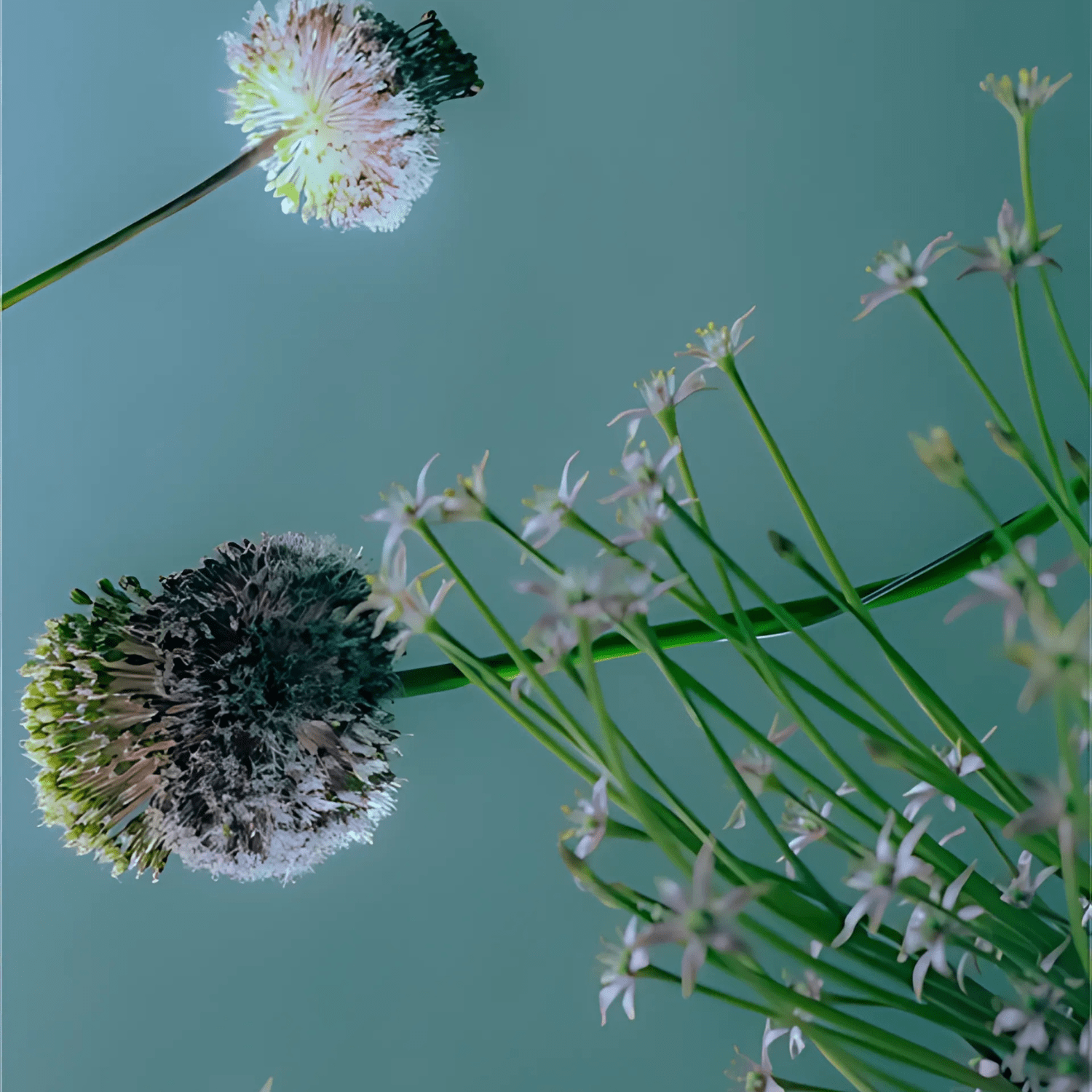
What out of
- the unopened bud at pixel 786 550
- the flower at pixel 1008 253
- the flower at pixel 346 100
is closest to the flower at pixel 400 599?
the unopened bud at pixel 786 550

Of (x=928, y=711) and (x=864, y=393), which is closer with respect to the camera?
(x=928, y=711)

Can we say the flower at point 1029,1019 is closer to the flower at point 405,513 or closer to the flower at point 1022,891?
the flower at point 1022,891

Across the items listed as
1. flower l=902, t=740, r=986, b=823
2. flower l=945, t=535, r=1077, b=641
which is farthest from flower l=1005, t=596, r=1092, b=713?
flower l=902, t=740, r=986, b=823

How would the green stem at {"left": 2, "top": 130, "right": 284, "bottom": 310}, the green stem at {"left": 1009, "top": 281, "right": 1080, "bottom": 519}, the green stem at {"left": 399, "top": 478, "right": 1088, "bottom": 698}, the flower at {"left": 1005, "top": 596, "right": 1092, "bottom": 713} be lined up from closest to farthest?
the flower at {"left": 1005, "top": 596, "right": 1092, "bottom": 713} < the green stem at {"left": 1009, "top": 281, "right": 1080, "bottom": 519} < the green stem at {"left": 399, "top": 478, "right": 1088, "bottom": 698} < the green stem at {"left": 2, "top": 130, "right": 284, "bottom": 310}

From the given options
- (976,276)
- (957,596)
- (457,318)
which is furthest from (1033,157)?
(457,318)

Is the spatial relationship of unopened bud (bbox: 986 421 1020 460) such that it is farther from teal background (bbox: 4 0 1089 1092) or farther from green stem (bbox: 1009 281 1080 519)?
teal background (bbox: 4 0 1089 1092)

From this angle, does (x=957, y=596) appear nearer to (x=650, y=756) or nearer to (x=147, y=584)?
(x=650, y=756)
